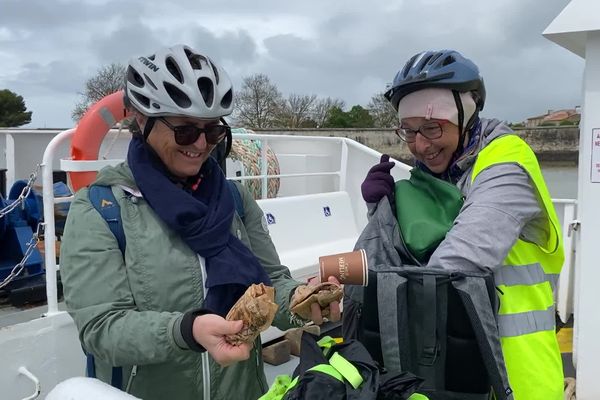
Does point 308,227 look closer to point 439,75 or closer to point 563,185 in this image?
point 439,75

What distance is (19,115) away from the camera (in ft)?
117

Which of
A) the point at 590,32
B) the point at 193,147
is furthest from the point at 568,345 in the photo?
the point at 193,147

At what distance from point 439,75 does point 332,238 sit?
12.9 ft

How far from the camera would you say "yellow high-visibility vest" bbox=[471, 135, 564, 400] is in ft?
5.16

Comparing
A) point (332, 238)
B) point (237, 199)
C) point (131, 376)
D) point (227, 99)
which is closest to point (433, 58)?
point (227, 99)

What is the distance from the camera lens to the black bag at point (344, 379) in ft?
3.68

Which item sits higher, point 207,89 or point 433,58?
point 433,58

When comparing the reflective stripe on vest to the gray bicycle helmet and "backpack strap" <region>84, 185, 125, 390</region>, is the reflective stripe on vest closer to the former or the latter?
the gray bicycle helmet

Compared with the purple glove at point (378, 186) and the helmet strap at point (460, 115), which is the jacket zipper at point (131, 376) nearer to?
the purple glove at point (378, 186)

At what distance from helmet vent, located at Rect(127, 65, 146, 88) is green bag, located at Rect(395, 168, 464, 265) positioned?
0.87m

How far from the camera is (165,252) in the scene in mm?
1552

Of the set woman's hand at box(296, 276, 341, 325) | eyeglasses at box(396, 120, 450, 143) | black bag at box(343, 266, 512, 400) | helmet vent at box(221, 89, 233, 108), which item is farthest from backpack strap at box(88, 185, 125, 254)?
eyeglasses at box(396, 120, 450, 143)

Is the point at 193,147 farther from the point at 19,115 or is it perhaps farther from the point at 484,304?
the point at 19,115

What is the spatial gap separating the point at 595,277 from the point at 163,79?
3115 millimetres
